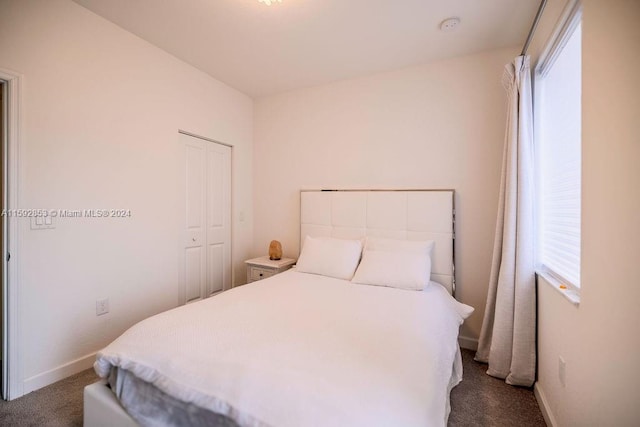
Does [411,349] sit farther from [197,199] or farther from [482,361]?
[197,199]

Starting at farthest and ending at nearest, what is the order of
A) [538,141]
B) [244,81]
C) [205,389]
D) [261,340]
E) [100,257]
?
[244,81]
[100,257]
[538,141]
[261,340]
[205,389]

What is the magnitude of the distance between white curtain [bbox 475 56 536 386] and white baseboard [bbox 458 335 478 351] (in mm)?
322

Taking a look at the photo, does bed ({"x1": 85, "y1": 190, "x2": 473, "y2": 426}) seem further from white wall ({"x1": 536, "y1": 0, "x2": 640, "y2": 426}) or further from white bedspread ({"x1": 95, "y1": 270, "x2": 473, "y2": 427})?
white wall ({"x1": 536, "y1": 0, "x2": 640, "y2": 426})

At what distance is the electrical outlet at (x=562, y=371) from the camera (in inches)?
54.5

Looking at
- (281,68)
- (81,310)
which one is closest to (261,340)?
(81,310)

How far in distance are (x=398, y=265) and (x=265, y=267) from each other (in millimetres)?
1463

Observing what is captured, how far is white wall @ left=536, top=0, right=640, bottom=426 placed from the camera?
0.88 m

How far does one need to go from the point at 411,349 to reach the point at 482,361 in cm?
146

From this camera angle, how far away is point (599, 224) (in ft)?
3.53

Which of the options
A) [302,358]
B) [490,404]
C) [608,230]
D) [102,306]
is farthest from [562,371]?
[102,306]

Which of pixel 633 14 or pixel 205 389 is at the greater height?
pixel 633 14

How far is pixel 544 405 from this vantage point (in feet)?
5.33

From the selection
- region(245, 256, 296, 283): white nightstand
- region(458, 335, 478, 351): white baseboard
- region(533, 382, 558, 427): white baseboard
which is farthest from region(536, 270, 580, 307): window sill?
region(245, 256, 296, 283): white nightstand

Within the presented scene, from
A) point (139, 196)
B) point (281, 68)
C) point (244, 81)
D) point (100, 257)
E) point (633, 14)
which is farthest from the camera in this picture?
point (244, 81)
